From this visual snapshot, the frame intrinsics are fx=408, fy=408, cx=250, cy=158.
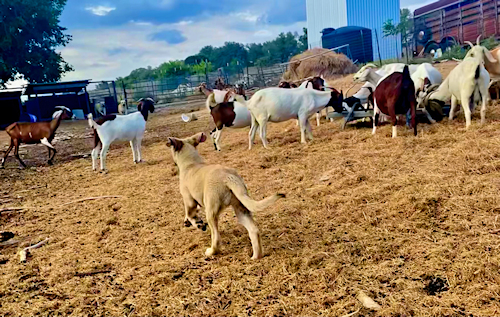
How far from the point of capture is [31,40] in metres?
28.9

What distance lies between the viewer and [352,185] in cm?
493

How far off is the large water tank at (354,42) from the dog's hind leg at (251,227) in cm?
2297

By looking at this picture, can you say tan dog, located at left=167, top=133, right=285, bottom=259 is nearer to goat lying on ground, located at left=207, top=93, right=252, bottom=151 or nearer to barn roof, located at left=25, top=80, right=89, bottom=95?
goat lying on ground, located at left=207, top=93, right=252, bottom=151

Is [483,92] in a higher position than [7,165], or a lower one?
higher

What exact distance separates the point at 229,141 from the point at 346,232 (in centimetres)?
694

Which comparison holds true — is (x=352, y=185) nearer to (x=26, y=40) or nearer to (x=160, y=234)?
(x=160, y=234)

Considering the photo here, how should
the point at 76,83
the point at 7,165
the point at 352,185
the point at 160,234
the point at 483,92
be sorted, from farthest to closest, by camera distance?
1. the point at 76,83
2. the point at 7,165
3. the point at 483,92
4. the point at 352,185
5. the point at 160,234

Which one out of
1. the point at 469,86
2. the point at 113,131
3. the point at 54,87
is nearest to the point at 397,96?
the point at 469,86

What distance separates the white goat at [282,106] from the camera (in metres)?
8.38

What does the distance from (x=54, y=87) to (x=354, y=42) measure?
61.8ft

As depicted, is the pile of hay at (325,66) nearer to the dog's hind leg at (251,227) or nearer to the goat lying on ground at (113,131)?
the goat lying on ground at (113,131)

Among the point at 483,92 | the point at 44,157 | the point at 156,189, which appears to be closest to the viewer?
the point at 156,189

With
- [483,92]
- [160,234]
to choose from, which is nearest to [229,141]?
[483,92]

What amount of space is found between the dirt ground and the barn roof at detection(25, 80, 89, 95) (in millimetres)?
19557
